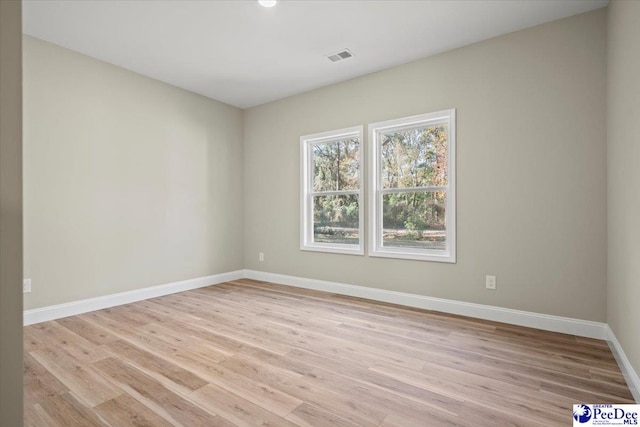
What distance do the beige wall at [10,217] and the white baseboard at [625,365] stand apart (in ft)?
9.23

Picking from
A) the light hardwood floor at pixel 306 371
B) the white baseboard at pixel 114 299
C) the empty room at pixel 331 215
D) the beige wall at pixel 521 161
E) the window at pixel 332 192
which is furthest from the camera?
the window at pixel 332 192

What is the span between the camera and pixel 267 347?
2.55 metres

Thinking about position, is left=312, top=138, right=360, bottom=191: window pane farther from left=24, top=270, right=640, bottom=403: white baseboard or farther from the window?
left=24, top=270, right=640, bottom=403: white baseboard

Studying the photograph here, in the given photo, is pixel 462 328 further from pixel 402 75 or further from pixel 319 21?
pixel 319 21

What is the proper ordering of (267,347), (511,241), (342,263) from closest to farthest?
(267,347)
(511,241)
(342,263)

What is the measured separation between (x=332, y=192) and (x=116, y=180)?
8.44ft

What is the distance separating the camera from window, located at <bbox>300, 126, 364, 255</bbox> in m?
4.22

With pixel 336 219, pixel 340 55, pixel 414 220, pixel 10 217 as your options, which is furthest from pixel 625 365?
pixel 340 55

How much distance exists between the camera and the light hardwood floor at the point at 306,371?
5.57ft

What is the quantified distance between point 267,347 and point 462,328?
68.0 inches

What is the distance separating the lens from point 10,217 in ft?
3.22

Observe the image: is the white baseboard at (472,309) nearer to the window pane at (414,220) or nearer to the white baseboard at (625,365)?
the white baseboard at (625,365)

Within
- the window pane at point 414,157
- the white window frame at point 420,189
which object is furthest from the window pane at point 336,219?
the window pane at point 414,157

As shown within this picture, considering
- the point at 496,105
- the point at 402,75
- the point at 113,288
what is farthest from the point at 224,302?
the point at 496,105
